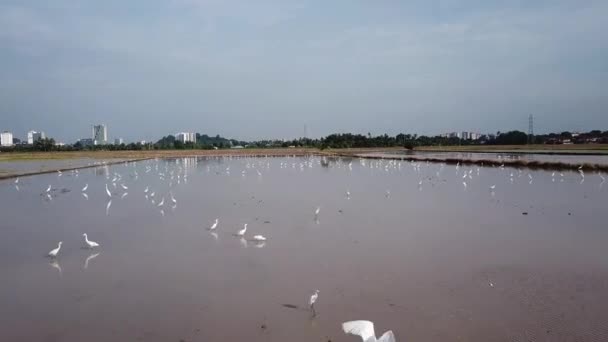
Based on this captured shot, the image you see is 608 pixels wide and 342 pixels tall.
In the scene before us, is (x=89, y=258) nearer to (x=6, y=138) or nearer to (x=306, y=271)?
(x=306, y=271)

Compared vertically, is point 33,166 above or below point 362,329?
above

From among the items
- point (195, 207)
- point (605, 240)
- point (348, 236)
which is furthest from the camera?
point (195, 207)

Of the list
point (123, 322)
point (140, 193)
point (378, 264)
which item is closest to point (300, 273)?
point (378, 264)

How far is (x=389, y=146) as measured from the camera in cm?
11188

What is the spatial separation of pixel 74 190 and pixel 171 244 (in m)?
15.0

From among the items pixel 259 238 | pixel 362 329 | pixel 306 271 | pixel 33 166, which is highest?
pixel 33 166

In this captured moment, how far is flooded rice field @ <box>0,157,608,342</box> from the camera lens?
6477 millimetres

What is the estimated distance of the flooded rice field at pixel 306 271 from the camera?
21.2 feet

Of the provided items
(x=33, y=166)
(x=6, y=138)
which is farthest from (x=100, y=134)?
(x=33, y=166)

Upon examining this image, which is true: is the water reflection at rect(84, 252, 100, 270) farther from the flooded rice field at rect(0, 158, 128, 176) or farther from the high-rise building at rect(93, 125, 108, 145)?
the high-rise building at rect(93, 125, 108, 145)

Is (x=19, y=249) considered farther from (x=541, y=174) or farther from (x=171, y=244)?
(x=541, y=174)

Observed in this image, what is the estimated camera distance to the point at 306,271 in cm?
886

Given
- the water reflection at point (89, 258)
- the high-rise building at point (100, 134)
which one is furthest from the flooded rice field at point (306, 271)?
the high-rise building at point (100, 134)

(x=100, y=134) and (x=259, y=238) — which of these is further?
(x=100, y=134)
